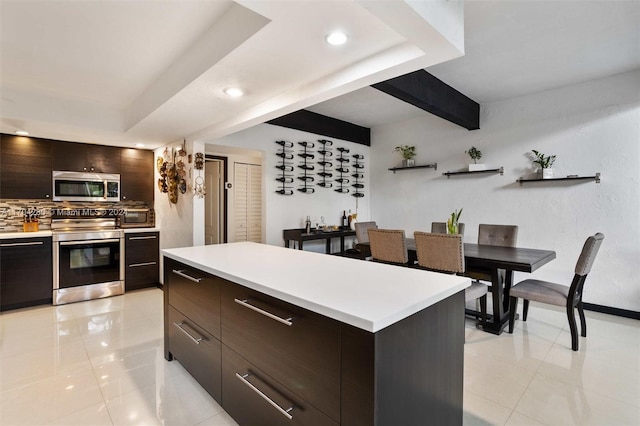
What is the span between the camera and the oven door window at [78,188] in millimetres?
3988

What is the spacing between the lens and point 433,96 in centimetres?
341

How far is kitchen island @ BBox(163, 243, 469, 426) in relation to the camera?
105 cm

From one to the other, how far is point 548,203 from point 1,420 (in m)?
5.34

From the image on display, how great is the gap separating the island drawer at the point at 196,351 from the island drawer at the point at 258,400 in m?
0.10

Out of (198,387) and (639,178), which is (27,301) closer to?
(198,387)

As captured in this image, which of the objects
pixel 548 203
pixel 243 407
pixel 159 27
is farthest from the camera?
pixel 548 203

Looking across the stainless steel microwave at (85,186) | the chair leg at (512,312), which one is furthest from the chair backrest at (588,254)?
the stainless steel microwave at (85,186)

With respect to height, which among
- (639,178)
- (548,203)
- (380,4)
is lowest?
(548,203)

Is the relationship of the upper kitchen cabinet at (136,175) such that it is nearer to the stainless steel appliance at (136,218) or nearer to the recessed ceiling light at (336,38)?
the stainless steel appliance at (136,218)

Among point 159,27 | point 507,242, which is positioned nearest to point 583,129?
point 507,242

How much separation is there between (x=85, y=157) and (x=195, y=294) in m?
3.45

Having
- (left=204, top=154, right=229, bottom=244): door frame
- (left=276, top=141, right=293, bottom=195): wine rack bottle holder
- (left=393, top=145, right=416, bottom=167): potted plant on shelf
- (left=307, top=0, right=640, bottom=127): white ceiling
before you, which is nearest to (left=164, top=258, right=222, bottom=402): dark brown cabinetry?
(left=276, top=141, right=293, bottom=195): wine rack bottle holder

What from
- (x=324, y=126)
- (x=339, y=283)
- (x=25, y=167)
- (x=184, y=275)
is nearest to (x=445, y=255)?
(x=339, y=283)

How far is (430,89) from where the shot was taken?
11.0 ft
